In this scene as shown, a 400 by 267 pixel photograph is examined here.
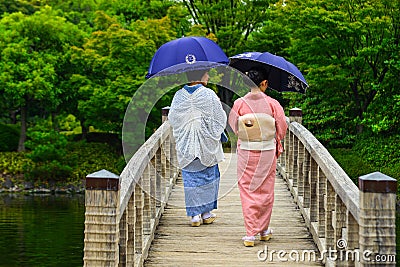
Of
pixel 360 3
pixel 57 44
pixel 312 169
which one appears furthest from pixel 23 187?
pixel 312 169

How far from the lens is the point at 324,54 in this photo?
949 inches

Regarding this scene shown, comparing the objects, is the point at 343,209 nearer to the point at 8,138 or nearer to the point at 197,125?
the point at 197,125

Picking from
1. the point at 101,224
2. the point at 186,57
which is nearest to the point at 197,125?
the point at 186,57

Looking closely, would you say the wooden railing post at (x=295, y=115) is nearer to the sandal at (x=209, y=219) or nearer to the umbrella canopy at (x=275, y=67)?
the umbrella canopy at (x=275, y=67)

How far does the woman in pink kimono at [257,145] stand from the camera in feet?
19.9

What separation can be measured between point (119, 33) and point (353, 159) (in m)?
9.50

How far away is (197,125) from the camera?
6.64 meters

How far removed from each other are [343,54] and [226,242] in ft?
61.6

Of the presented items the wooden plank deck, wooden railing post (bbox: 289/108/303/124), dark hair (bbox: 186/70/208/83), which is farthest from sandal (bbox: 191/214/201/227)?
wooden railing post (bbox: 289/108/303/124)

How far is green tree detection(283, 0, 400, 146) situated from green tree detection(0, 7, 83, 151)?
9840 mm

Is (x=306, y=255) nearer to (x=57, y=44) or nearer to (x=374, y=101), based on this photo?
(x=374, y=101)

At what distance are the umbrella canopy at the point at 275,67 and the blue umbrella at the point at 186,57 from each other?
7.0 inches

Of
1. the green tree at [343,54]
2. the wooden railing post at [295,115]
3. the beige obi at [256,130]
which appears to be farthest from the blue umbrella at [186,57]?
the green tree at [343,54]

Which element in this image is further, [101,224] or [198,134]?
[198,134]
